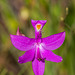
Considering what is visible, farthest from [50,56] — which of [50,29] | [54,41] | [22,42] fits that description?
[50,29]

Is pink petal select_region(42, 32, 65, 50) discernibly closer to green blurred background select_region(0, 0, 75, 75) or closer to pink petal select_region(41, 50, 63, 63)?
pink petal select_region(41, 50, 63, 63)

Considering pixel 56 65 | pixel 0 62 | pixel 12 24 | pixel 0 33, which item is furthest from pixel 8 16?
pixel 56 65

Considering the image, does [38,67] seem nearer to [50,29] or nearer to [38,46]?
[38,46]

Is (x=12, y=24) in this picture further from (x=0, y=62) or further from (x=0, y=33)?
(x=0, y=62)

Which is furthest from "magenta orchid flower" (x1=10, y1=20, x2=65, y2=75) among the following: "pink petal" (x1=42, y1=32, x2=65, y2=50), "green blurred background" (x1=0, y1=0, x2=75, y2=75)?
"green blurred background" (x1=0, y1=0, x2=75, y2=75)

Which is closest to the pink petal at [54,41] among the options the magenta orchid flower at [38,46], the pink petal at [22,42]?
the magenta orchid flower at [38,46]

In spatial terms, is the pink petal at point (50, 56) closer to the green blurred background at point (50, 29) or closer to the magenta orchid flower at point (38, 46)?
the magenta orchid flower at point (38, 46)

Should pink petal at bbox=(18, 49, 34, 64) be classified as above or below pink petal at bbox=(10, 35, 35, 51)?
below
